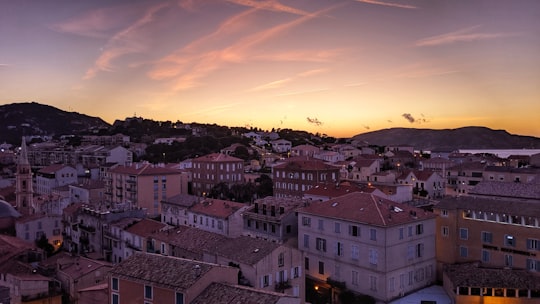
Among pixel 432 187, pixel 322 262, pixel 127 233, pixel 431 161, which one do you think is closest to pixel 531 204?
pixel 322 262

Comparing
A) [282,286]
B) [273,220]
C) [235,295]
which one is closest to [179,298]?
[235,295]

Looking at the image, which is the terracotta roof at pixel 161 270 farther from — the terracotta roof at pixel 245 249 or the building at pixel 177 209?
the building at pixel 177 209

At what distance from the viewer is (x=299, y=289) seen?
3106cm

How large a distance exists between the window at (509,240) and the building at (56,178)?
69.3m

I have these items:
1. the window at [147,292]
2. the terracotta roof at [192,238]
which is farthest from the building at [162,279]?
the terracotta roof at [192,238]

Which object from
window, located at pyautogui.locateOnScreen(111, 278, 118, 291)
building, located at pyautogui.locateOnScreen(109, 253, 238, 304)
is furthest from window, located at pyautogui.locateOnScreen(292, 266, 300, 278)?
window, located at pyautogui.locateOnScreen(111, 278, 118, 291)

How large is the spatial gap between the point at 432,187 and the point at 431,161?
2614 centimetres

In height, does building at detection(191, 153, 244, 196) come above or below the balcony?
above

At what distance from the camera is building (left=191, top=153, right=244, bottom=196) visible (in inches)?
2945

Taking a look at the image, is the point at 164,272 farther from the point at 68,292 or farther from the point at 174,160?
the point at 174,160

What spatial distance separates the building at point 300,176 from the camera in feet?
209

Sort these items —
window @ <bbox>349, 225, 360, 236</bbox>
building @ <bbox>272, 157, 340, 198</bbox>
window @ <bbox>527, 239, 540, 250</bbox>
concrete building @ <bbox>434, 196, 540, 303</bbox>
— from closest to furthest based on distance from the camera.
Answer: concrete building @ <bbox>434, 196, 540, 303</bbox> < window @ <bbox>527, 239, 540, 250</bbox> < window @ <bbox>349, 225, 360, 236</bbox> < building @ <bbox>272, 157, 340, 198</bbox>

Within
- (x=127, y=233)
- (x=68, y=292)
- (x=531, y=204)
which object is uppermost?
(x=531, y=204)

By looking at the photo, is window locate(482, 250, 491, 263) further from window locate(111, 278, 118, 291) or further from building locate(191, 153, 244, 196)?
building locate(191, 153, 244, 196)
